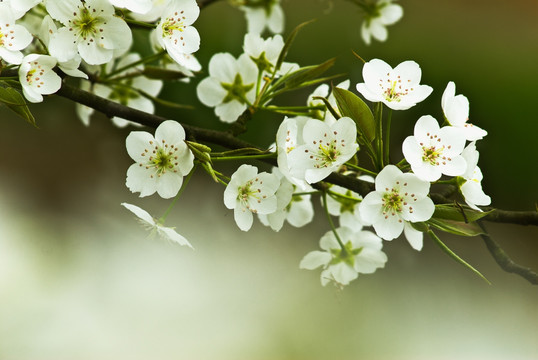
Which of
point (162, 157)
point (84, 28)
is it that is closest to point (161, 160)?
point (162, 157)

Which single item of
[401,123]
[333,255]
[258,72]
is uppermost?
[258,72]

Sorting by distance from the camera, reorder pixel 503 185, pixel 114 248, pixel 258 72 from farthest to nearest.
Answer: pixel 503 185 < pixel 114 248 < pixel 258 72

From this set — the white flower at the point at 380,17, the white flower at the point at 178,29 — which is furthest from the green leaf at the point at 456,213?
the white flower at the point at 380,17

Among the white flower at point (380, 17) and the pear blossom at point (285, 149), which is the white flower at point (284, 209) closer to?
the pear blossom at point (285, 149)

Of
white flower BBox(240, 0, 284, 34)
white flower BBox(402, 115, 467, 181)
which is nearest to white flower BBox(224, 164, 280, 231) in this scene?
white flower BBox(402, 115, 467, 181)

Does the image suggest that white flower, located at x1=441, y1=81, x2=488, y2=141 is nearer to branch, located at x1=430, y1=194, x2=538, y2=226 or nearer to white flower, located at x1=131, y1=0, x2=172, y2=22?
branch, located at x1=430, y1=194, x2=538, y2=226

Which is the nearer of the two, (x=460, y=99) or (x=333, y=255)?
(x=460, y=99)

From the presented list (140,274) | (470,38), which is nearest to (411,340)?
(140,274)

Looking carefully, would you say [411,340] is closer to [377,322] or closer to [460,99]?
[377,322]
